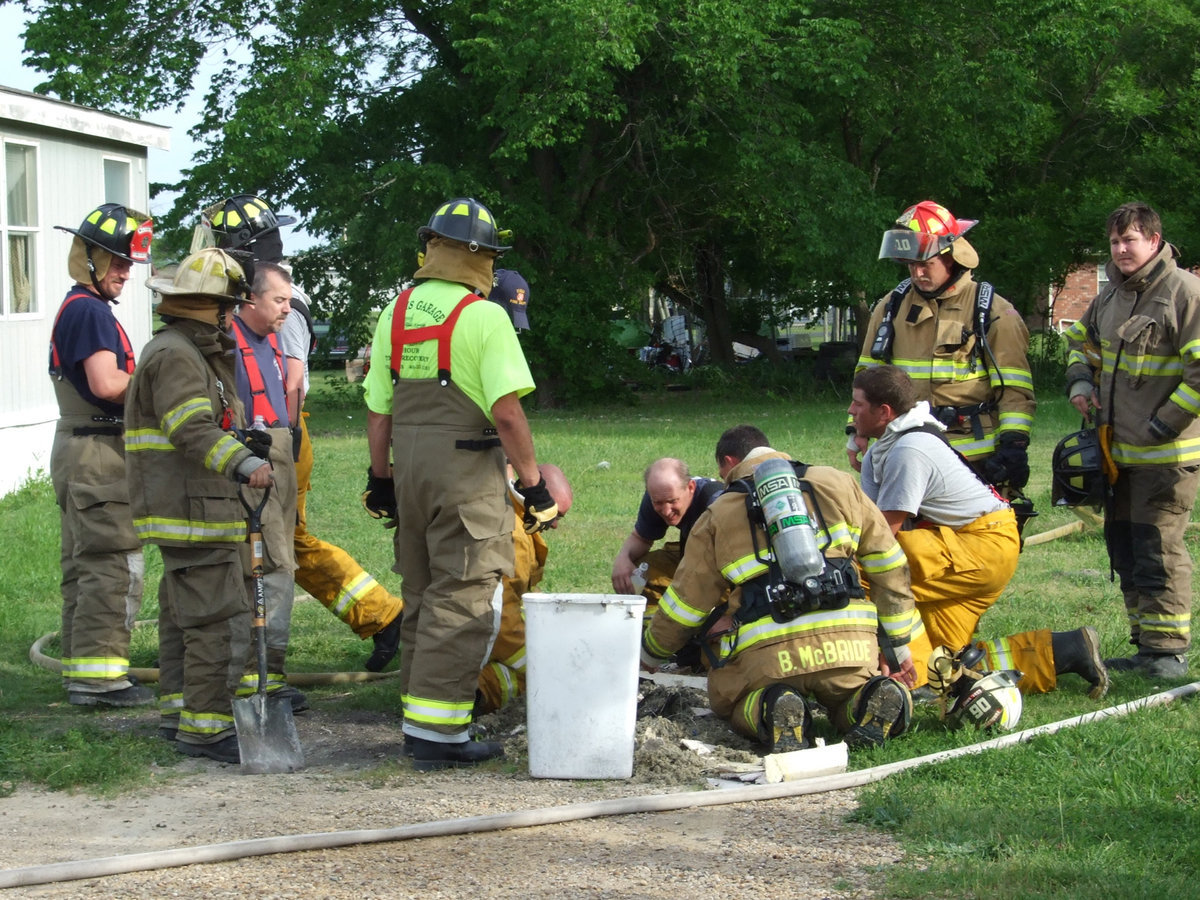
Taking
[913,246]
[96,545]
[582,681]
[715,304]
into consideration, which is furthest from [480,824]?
[715,304]

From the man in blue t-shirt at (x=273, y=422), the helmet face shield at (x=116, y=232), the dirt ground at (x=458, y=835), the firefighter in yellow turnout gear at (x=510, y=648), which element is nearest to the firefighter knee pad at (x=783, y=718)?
the dirt ground at (x=458, y=835)

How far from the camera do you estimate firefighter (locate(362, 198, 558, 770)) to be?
494 centimetres

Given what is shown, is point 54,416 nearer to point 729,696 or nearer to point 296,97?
point 296,97

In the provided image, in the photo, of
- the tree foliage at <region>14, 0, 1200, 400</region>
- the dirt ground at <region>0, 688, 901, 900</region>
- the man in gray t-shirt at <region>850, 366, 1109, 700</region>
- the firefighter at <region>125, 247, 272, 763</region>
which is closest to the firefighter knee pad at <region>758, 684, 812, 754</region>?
the dirt ground at <region>0, 688, 901, 900</region>

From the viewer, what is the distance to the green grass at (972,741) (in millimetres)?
3684

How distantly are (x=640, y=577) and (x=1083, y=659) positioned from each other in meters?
1.94

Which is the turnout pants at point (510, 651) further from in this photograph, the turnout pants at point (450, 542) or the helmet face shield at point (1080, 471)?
the helmet face shield at point (1080, 471)

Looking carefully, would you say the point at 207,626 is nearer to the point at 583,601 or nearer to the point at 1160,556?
the point at 583,601

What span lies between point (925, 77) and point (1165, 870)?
2132cm

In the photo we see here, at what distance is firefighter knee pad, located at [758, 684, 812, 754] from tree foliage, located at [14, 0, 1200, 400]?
16084mm

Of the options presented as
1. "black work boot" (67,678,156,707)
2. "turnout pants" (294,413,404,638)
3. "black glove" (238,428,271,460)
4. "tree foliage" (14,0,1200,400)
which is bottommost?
"black work boot" (67,678,156,707)

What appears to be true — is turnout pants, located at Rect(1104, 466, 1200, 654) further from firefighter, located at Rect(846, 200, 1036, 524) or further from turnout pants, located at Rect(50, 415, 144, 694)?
turnout pants, located at Rect(50, 415, 144, 694)

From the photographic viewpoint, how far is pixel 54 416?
13273 mm

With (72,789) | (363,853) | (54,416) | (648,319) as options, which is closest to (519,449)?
(363,853)
